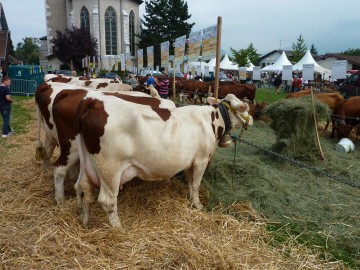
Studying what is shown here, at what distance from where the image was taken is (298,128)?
257 inches

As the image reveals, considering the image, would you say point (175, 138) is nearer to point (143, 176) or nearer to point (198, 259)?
point (143, 176)

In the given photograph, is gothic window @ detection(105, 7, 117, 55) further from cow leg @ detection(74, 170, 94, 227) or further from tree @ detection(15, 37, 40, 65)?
tree @ detection(15, 37, 40, 65)

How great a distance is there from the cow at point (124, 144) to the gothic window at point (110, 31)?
158 ft

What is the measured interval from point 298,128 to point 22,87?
1823 centimetres

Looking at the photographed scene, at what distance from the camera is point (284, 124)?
6.79m

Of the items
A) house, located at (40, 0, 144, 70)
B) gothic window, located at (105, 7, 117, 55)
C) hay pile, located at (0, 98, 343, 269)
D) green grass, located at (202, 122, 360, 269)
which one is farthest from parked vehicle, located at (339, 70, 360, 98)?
gothic window, located at (105, 7, 117, 55)

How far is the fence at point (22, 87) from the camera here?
19.5m

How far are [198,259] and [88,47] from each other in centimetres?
4474

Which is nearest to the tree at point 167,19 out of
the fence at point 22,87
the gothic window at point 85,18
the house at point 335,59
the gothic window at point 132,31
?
the gothic window at point 132,31

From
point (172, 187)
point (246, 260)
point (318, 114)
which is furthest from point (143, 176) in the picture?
point (318, 114)

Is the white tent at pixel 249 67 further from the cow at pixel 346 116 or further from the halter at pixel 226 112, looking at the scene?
the halter at pixel 226 112

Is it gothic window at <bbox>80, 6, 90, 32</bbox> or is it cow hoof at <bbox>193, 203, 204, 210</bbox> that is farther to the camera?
gothic window at <bbox>80, 6, 90, 32</bbox>

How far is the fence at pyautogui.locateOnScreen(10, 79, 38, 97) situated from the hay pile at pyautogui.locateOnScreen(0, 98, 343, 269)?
17.1 metres

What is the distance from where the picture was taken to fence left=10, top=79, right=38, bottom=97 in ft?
64.0
